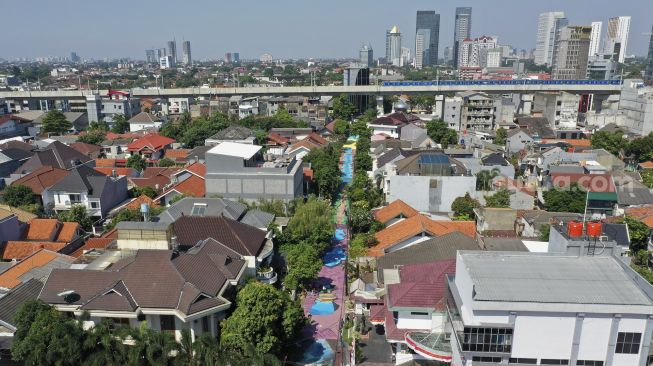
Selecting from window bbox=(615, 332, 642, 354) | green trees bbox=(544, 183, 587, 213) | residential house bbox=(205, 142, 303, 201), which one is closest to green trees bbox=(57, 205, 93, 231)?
residential house bbox=(205, 142, 303, 201)

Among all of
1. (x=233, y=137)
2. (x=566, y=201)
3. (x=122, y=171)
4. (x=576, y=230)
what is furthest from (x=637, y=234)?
(x=122, y=171)

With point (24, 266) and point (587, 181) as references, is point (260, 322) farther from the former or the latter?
point (587, 181)

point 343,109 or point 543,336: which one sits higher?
point 343,109

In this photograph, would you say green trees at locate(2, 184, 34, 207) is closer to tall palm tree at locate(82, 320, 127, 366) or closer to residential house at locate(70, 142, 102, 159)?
residential house at locate(70, 142, 102, 159)

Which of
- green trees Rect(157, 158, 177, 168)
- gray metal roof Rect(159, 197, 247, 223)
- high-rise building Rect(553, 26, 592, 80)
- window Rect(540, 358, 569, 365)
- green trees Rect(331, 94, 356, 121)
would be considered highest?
high-rise building Rect(553, 26, 592, 80)

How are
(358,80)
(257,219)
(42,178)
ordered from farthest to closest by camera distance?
(358,80)
(42,178)
(257,219)

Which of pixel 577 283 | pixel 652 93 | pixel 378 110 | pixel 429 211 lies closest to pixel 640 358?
pixel 577 283

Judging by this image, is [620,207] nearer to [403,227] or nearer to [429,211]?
[429,211]
